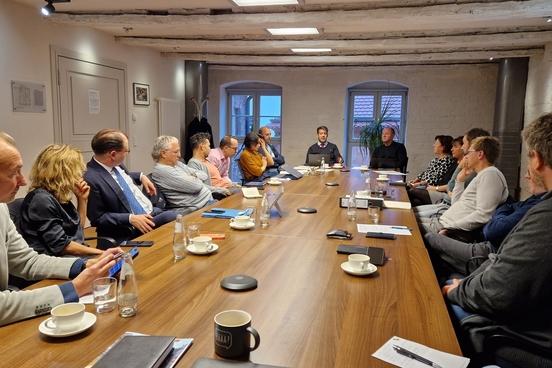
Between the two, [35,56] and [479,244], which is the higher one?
[35,56]

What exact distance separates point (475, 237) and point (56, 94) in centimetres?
439

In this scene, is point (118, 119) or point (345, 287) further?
point (118, 119)

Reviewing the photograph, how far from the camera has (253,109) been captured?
9.10m

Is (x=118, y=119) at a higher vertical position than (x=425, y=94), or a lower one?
lower

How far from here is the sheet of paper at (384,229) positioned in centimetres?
251

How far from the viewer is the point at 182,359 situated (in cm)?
113

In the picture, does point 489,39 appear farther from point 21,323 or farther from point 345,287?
point 21,323

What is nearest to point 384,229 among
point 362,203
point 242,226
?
point 362,203

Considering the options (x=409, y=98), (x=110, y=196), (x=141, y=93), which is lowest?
(x=110, y=196)

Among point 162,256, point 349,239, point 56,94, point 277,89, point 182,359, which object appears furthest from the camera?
point 277,89

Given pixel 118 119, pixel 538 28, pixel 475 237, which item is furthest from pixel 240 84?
pixel 475 237

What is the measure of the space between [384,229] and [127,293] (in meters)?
1.63

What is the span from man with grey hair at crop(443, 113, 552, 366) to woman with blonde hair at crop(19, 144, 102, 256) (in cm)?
192

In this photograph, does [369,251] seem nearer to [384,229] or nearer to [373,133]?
[384,229]
